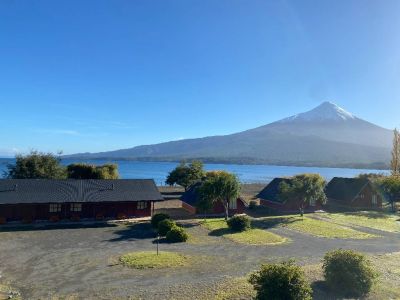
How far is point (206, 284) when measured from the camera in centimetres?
2298

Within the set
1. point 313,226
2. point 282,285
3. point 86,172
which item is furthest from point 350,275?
point 86,172

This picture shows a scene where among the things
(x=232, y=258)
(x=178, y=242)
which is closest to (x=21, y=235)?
(x=178, y=242)

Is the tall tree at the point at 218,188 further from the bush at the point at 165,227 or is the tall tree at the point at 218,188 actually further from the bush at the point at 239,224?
the bush at the point at 165,227

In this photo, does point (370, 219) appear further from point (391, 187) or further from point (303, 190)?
point (391, 187)

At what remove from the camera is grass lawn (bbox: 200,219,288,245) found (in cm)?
3622

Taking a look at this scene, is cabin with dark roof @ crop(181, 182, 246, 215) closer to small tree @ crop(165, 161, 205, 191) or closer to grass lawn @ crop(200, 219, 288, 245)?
grass lawn @ crop(200, 219, 288, 245)

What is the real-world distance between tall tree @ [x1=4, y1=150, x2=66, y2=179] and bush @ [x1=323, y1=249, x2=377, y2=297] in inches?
2034

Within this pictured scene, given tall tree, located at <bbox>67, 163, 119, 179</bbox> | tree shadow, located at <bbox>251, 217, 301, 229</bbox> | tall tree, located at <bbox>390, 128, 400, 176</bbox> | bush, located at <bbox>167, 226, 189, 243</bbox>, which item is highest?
tall tree, located at <bbox>390, 128, 400, 176</bbox>

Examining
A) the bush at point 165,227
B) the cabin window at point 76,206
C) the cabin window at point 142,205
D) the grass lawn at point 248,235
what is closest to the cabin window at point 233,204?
the grass lawn at point 248,235

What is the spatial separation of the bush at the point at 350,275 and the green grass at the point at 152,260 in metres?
10.4

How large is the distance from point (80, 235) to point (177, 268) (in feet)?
51.7

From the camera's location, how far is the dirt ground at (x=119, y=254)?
21.9m

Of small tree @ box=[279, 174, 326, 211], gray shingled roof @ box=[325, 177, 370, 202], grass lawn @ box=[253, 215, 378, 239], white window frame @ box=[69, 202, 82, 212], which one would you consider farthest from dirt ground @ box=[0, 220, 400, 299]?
gray shingled roof @ box=[325, 177, 370, 202]

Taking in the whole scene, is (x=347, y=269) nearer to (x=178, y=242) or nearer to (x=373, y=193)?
(x=178, y=242)
